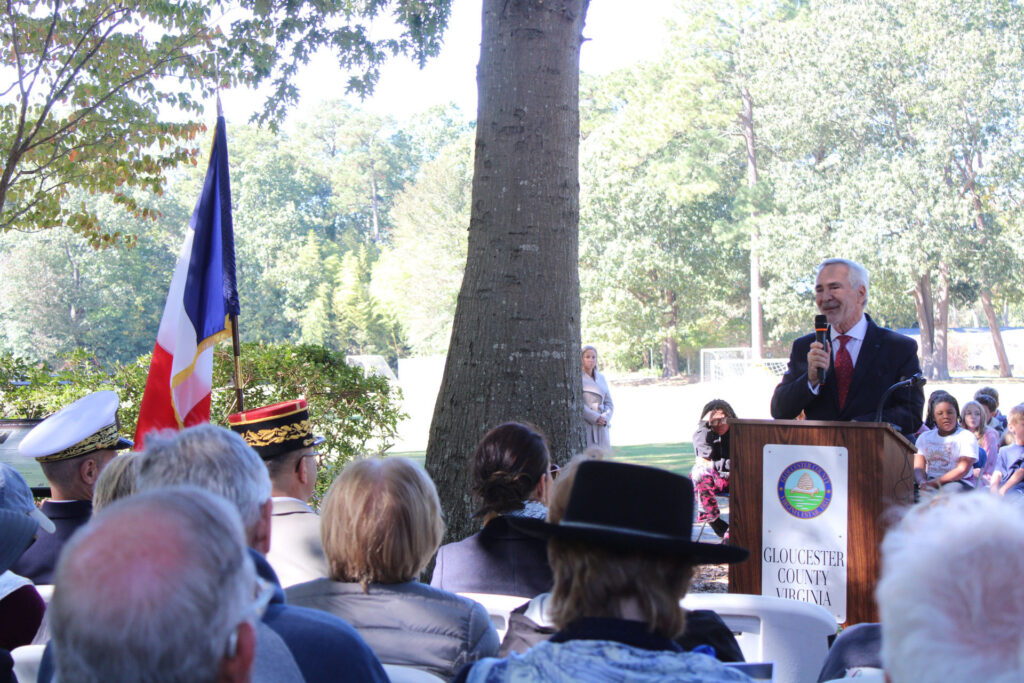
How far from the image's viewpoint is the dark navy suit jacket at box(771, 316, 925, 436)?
14.5 ft

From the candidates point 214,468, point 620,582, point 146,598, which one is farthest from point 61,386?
point 146,598

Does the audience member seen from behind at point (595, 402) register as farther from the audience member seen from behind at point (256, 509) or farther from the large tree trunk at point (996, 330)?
the large tree trunk at point (996, 330)

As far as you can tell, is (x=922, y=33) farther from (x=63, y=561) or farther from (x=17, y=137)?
(x=63, y=561)

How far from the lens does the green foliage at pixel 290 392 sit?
317 inches

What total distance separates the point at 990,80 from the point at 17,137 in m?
36.8

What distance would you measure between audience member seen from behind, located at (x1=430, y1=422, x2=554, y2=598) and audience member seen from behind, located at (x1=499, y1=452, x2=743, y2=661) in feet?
2.81

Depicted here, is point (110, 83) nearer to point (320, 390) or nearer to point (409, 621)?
point (320, 390)

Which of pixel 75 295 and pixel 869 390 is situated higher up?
pixel 75 295

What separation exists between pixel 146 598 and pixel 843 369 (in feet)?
13.0

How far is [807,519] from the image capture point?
4.10 m

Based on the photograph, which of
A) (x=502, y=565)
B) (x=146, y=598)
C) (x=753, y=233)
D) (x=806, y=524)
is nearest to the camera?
(x=146, y=598)

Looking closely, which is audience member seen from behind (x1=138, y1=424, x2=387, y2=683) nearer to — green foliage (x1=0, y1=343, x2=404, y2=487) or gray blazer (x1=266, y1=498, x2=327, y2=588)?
gray blazer (x1=266, y1=498, x2=327, y2=588)

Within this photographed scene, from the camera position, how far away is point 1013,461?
319 inches

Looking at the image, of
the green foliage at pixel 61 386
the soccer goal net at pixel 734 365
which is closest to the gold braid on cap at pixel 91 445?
the green foliage at pixel 61 386
